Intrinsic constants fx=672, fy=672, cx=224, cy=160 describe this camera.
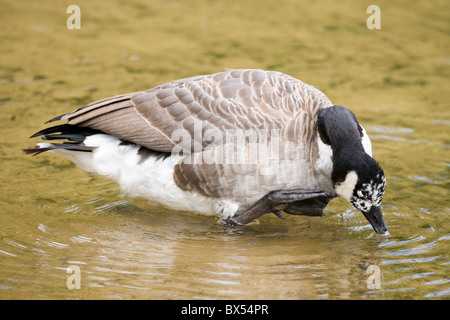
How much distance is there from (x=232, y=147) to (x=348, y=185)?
125cm

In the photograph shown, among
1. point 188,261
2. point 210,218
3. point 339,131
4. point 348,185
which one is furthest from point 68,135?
point 348,185

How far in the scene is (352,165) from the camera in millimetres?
6613

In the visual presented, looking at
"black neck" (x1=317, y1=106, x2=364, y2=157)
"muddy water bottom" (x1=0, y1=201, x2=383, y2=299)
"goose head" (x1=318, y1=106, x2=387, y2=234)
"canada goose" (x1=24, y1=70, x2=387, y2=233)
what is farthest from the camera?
"canada goose" (x1=24, y1=70, x2=387, y2=233)

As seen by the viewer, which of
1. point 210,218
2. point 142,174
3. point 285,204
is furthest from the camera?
point 210,218

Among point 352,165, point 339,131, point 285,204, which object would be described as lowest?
point 285,204

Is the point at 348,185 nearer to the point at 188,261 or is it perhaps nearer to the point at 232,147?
the point at 232,147

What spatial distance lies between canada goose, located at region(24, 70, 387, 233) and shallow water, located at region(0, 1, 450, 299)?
46 centimetres

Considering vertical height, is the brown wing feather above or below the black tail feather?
above

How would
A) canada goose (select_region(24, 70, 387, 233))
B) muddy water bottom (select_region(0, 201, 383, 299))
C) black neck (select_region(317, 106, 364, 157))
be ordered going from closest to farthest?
1. muddy water bottom (select_region(0, 201, 383, 299))
2. black neck (select_region(317, 106, 364, 157))
3. canada goose (select_region(24, 70, 387, 233))

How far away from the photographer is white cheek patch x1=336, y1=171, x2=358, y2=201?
6.66 m

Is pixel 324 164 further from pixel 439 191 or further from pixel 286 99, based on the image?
pixel 439 191

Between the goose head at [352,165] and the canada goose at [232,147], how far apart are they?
0.03 ft

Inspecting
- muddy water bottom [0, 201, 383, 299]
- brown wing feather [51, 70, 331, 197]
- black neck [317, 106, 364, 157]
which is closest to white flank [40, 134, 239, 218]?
brown wing feather [51, 70, 331, 197]

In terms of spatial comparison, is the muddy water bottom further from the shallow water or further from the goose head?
the goose head
